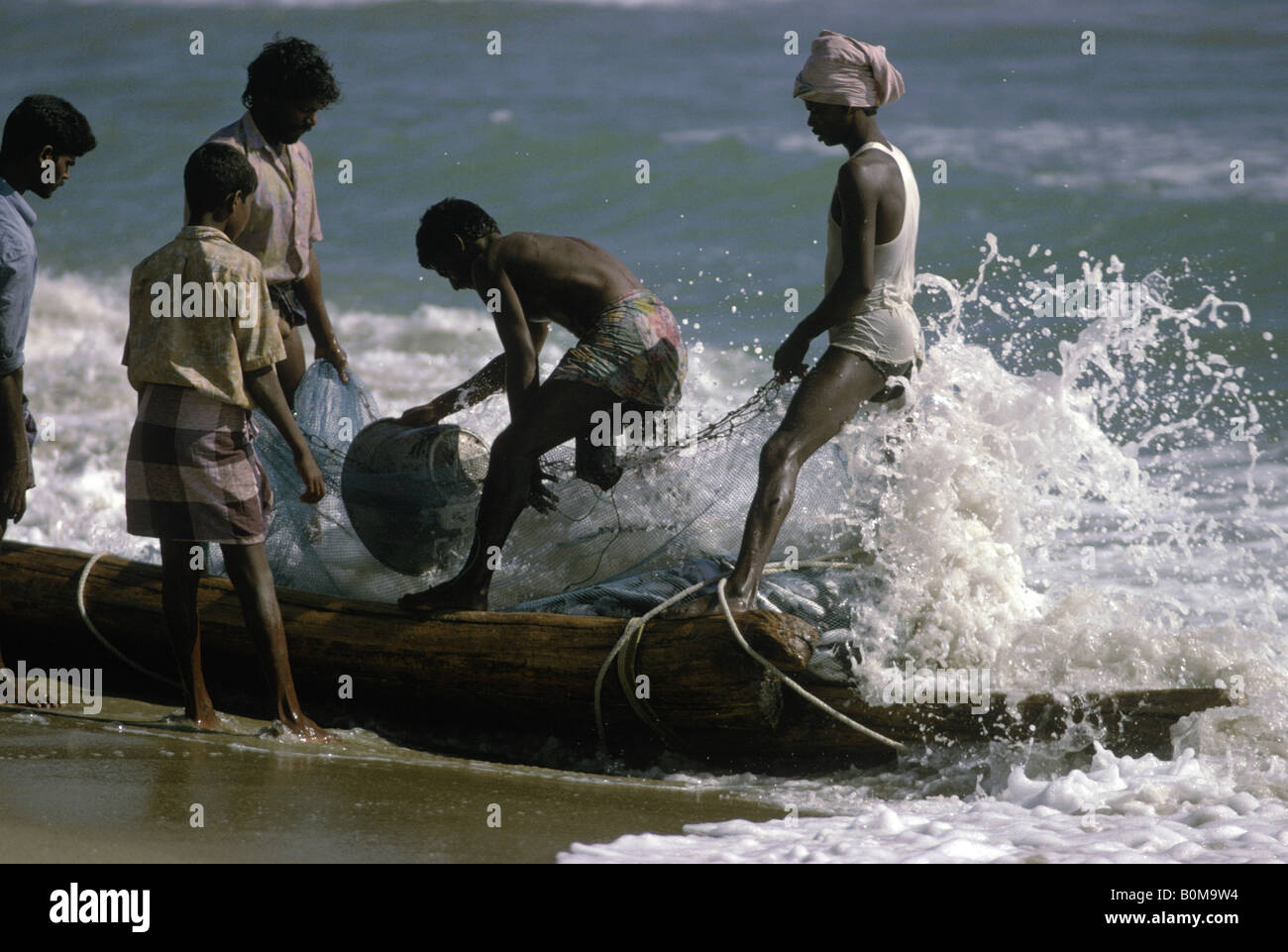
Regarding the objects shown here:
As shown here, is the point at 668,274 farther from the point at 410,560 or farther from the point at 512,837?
the point at 512,837

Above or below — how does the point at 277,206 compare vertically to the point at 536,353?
above

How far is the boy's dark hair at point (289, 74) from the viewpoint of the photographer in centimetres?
592

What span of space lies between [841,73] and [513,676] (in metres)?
2.55

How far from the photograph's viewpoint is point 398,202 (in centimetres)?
1678

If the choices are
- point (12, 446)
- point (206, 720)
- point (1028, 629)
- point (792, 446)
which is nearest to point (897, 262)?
point (792, 446)

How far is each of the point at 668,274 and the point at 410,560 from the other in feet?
29.0

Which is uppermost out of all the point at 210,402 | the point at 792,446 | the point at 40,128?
the point at 40,128

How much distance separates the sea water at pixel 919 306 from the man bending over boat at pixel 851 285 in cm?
25

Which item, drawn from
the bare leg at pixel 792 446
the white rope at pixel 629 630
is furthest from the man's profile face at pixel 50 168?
the bare leg at pixel 792 446

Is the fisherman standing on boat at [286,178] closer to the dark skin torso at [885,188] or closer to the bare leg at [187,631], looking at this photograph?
the bare leg at [187,631]

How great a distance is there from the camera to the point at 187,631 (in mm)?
5117

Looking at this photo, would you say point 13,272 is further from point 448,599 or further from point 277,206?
point 448,599

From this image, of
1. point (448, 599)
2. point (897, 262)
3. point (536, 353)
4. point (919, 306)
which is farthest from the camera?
point (919, 306)
